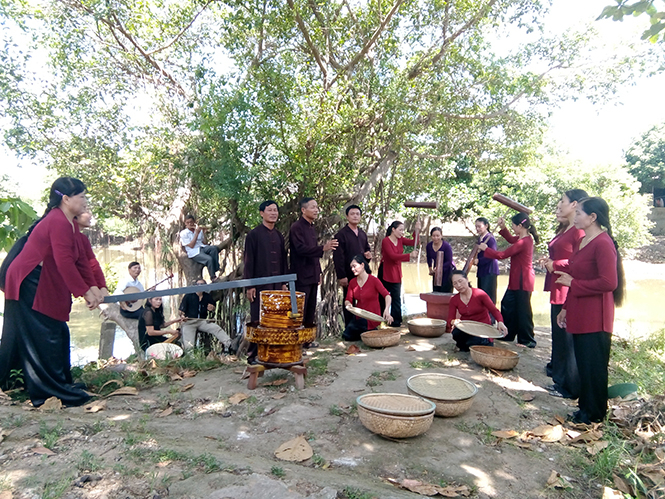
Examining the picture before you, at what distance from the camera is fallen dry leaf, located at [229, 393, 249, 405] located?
3.86m

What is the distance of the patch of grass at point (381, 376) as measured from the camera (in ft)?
14.0

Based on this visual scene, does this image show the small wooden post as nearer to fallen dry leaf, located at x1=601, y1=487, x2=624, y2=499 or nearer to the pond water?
the pond water

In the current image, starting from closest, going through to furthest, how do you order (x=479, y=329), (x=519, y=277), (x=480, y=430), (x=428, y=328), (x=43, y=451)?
1. (x=43, y=451)
2. (x=480, y=430)
3. (x=479, y=329)
4. (x=519, y=277)
5. (x=428, y=328)

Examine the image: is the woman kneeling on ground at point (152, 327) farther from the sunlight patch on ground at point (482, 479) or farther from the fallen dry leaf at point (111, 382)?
the sunlight patch on ground at point (482, 479)

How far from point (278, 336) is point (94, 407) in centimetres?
158

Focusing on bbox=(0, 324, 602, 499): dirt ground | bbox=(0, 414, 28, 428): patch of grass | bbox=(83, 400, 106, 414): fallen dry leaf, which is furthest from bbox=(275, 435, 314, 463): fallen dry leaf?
bbox=(0, 414, 28, 428): patch of grass

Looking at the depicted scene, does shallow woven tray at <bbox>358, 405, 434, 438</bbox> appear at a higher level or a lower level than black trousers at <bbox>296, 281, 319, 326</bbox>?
lower

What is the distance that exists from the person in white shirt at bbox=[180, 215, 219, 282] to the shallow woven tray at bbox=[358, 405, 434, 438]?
427 cm

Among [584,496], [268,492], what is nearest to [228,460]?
[268,492]

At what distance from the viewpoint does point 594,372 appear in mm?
3459

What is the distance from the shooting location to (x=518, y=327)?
5824 mm

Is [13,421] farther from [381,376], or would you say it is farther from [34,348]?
[381,376]

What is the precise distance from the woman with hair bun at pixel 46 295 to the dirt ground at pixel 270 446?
12.0 inches

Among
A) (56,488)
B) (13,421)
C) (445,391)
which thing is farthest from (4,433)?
(445,391)
